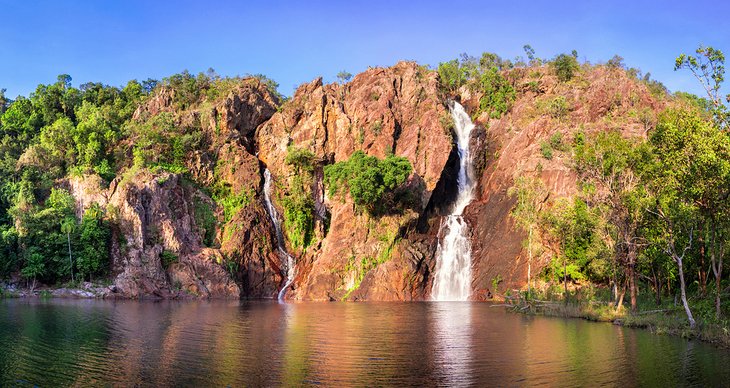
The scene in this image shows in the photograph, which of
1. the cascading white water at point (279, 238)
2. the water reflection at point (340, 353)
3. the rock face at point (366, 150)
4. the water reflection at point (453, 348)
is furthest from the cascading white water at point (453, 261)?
the water reflection at point (340, 353)

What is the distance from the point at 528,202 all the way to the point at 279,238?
36061 millimetres

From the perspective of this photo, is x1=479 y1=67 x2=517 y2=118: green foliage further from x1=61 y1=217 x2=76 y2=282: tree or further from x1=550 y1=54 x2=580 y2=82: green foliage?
x1=61 y1=217 x2=76 y2=282: tree

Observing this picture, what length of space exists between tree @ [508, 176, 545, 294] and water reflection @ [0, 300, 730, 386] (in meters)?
23.8

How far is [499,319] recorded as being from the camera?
44406mm

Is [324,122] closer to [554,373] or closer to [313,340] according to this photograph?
[313,340]

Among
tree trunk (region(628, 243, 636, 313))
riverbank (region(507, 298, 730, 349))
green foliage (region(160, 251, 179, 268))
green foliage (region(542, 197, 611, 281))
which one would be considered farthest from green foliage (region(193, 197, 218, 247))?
tree trunk (region(628, 243, 636, 313))

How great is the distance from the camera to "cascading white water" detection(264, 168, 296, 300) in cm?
8075

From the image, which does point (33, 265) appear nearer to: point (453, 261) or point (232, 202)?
point (232, 202)

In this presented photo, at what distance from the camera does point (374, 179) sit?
75875 millimetres

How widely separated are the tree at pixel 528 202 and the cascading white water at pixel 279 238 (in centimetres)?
Result: 3189

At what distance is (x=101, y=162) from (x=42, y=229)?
17197 mm

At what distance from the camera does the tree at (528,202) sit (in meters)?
66.2

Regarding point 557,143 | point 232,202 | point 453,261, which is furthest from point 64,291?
point 557,143

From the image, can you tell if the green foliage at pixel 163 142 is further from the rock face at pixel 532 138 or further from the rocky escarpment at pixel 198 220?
the rock face at pixel 532 138
